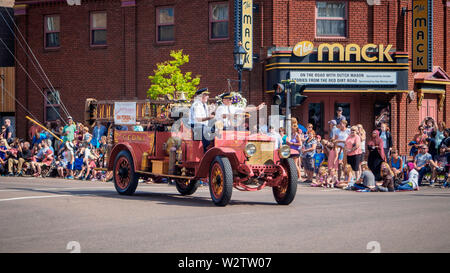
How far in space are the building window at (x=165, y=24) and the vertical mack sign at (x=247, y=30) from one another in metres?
4.07

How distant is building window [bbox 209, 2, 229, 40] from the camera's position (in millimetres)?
25594

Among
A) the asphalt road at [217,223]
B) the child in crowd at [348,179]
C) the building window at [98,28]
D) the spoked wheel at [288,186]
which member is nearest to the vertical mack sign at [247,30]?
the building window at [98,28]

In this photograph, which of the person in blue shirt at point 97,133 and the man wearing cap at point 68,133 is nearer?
the person in blue shirt at point 97,133

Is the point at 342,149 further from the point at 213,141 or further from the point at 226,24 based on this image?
the point at 226,24

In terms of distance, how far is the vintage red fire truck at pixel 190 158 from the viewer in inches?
455

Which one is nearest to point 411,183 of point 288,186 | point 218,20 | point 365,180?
point 365,180

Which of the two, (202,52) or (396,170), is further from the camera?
(202,52)

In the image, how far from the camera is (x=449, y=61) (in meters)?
26.3

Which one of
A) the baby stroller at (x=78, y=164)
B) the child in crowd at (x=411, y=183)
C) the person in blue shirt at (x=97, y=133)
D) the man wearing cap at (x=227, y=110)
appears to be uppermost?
the man wearing cap at (x=227, y=110)

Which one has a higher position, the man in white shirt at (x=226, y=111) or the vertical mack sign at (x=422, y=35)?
the vertical mack sign at (x=422, y=35)

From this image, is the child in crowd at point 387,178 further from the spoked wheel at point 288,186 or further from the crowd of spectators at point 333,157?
the spoked wheel at point 288,186
